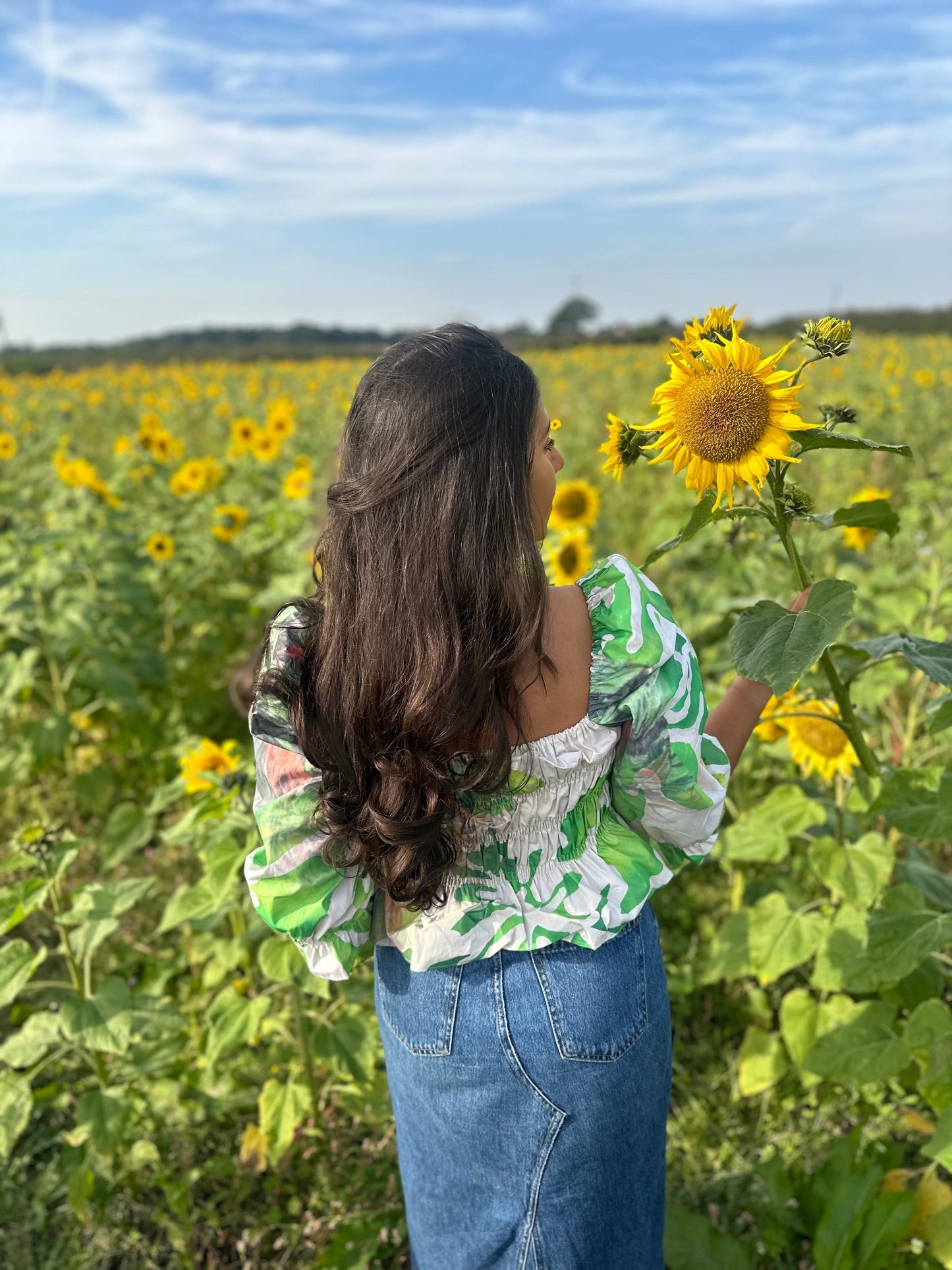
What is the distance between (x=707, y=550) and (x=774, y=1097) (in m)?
1.74

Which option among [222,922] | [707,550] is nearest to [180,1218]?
[222,922]

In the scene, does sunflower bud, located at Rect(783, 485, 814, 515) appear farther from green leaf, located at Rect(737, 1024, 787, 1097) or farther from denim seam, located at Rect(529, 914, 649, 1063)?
green leaf, located at Rect(737, 1024, 787, 1097)

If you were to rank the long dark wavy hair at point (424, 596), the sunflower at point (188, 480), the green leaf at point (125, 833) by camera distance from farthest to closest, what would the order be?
the sunflower at point (188, 480)
the green leaf at point (125, 833)
the long dark wavy hair at point (424, 596)

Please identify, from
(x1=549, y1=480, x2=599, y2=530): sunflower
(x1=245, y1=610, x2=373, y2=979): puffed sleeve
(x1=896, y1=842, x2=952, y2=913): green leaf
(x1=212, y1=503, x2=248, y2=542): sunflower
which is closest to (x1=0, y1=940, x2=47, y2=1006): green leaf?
(x1=245, y1=610, x2=373, y2=979): puffed sleeve

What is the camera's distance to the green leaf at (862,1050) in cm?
192

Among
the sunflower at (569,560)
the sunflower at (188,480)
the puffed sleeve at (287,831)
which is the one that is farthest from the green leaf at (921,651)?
the sunflower at (188,480)

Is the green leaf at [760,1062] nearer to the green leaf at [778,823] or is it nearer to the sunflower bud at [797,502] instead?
the green leaf at [778,823]

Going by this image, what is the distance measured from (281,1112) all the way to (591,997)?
1.08 m

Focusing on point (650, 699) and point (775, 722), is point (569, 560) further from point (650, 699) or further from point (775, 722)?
point (650, 699)

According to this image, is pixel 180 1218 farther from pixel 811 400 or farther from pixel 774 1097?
pixel 811 400

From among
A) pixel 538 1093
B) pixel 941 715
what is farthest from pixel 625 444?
pixel 538 1093

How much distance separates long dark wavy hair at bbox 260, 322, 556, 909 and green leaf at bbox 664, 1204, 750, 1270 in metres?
1.15

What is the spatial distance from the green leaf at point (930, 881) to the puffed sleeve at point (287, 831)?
1.15 metres

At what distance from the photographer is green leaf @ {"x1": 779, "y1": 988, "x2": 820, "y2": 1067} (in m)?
2.18
